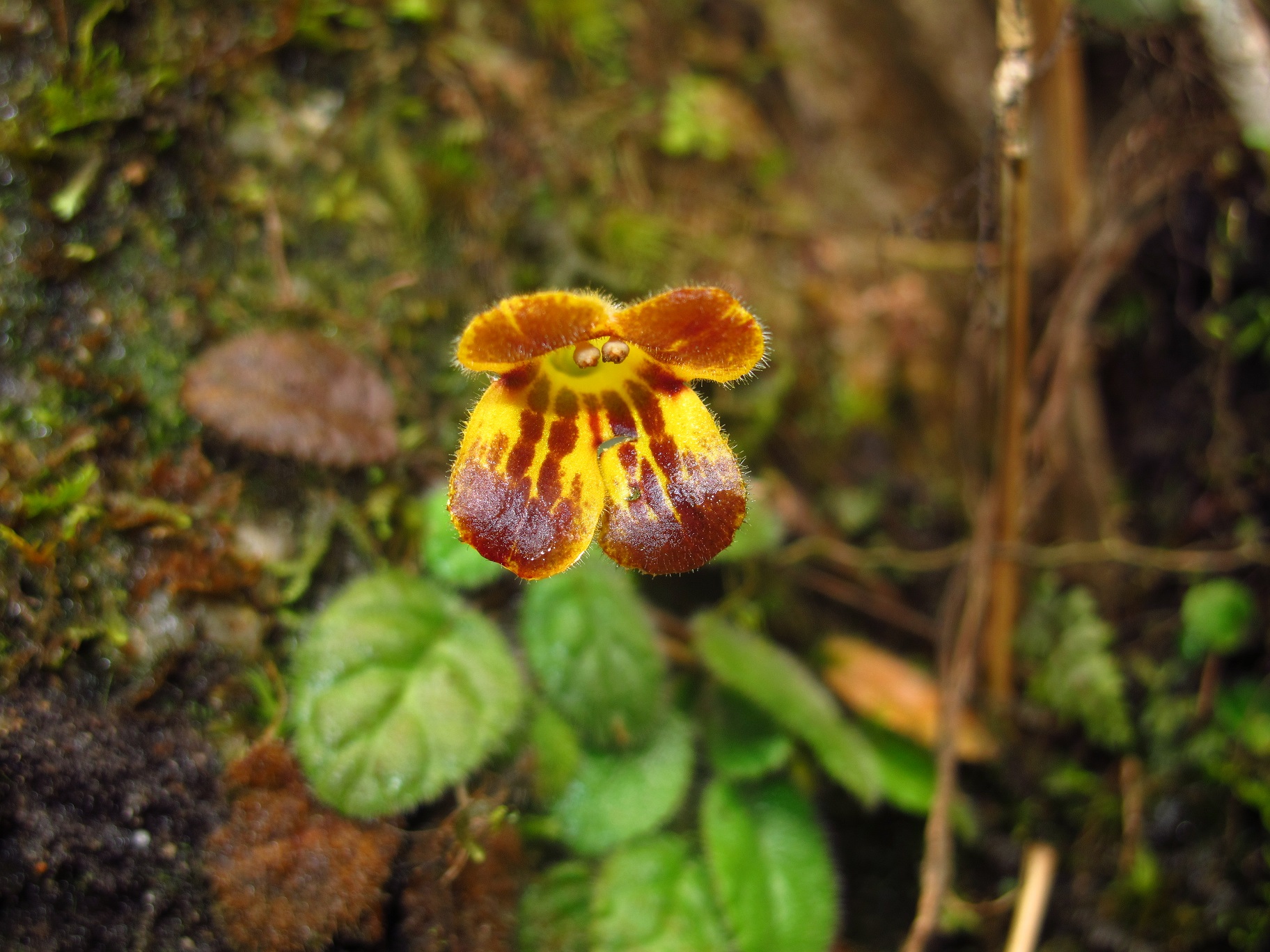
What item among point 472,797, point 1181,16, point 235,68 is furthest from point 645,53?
point 472,797

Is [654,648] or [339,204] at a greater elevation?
[339,204]

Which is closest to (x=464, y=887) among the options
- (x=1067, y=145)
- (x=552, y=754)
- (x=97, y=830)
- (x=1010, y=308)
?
(x=552, y=754)

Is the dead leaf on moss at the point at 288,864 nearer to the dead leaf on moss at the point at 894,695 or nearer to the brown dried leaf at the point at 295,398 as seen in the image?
the brown dried leaf at the point at 295,398

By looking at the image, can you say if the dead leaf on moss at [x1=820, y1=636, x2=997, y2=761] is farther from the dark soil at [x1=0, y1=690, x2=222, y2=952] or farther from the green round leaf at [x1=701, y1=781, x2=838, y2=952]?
the dark soil at [x1=0, y1=690, x2=222, y2=952]

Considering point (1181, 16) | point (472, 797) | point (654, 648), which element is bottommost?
point (472, 797)

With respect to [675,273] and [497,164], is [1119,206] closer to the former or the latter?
[675,273]

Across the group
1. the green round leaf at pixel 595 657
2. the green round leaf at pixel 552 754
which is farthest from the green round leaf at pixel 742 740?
the green round leaf at pixel 552 754

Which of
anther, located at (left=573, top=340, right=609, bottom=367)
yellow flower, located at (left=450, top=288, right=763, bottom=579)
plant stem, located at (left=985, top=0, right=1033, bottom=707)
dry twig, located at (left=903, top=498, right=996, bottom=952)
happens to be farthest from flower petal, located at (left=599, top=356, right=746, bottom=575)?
dry twig, located at (left=903, top=498, right=996, bottom=952)
